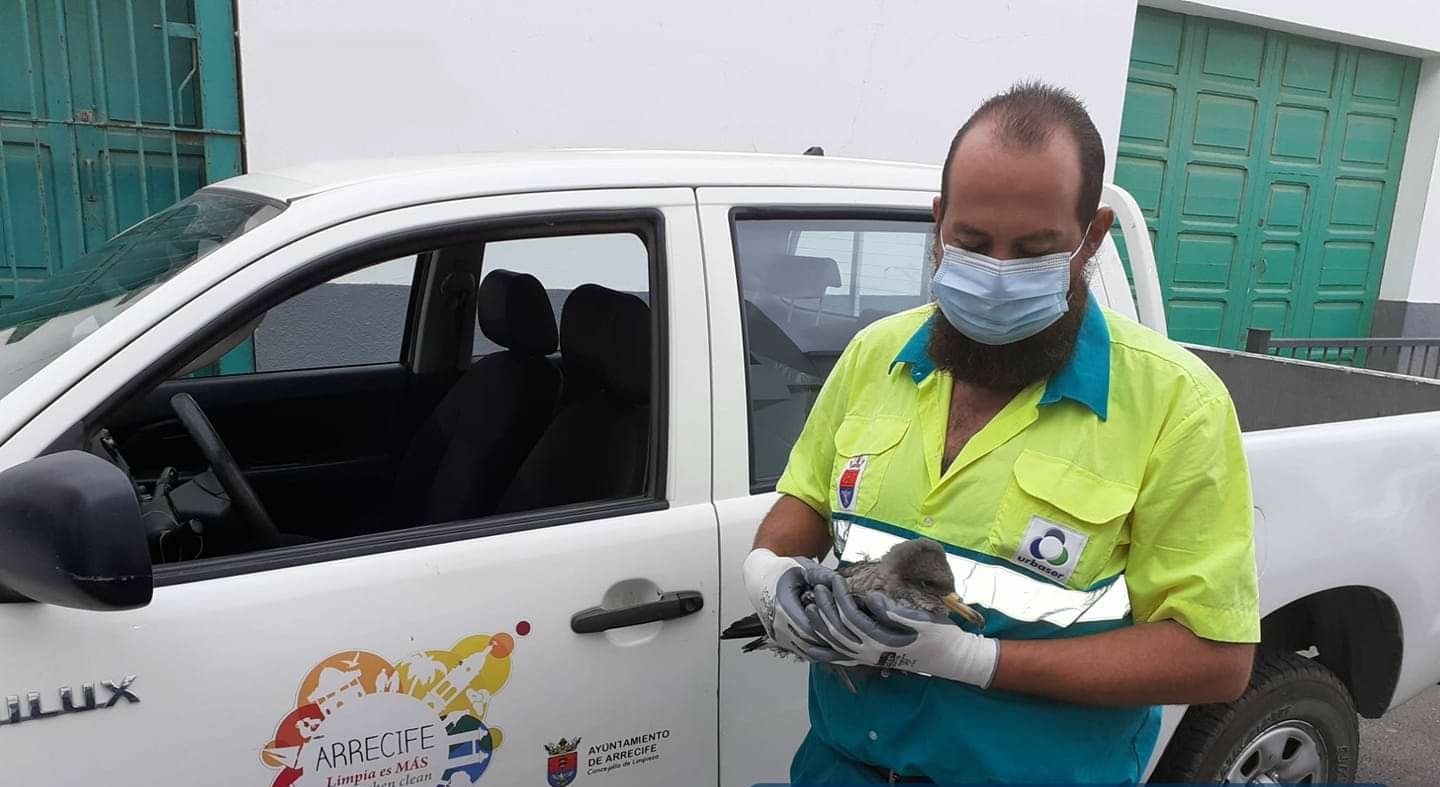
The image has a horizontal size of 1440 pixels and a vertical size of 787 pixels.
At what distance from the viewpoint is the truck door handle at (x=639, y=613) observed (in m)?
1.88

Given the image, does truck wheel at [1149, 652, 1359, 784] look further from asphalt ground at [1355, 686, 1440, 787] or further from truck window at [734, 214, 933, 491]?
truck window at [734, 214, 933, 491]

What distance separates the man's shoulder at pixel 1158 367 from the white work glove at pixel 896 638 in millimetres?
427

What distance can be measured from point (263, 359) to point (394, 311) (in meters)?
1.21

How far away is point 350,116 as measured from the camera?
5008 mm

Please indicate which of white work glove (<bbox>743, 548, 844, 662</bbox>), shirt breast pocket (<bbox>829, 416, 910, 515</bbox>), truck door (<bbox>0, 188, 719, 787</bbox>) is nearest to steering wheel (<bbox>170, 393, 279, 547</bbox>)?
truck door (<bbox>0, 188, 719, 787</bbox>)

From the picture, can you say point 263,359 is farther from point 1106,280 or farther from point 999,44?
point 999,44

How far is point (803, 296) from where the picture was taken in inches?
92.8

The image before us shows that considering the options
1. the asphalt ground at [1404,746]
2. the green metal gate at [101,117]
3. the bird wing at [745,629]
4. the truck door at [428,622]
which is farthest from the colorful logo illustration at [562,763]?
the green metal gate at [101,117]

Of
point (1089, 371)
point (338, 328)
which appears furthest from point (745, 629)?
point (338, 328)

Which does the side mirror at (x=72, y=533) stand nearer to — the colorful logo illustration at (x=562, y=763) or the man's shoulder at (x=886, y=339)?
the colorful logo illustration at (x=562, y=763)

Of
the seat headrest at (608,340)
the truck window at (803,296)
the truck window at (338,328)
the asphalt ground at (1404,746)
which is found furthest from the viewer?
the asphalt ground at (1404,746)

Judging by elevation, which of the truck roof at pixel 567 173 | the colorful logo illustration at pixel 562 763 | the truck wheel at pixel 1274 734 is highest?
the truck roof at pixel 567 173

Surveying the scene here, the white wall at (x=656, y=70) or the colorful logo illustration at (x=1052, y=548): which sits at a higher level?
the white wall at (x=656, y=70)

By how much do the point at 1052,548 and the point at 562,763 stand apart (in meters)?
1.03
